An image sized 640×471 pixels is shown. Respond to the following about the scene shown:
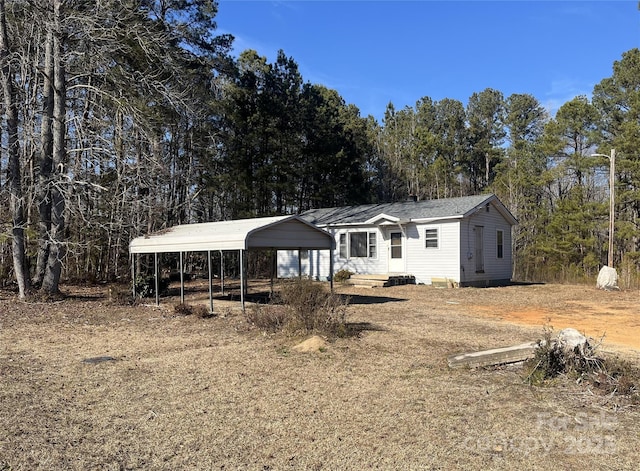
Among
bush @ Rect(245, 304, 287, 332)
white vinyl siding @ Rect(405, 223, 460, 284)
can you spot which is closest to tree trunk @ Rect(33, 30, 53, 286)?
bush @ Rect(245, 304, 287, 332)

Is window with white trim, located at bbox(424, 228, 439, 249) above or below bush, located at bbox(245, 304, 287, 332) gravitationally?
above

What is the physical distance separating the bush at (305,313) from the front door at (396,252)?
1237 cm

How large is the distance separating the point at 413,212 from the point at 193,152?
40.5ft

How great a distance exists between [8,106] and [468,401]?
605 inches

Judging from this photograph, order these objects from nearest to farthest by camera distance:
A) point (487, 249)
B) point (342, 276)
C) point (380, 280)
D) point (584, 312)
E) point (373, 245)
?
point (584, 312) < point (380, 280) < point (487, 249) < point (342, 276) < point (373, 245)

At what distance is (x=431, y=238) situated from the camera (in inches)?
806

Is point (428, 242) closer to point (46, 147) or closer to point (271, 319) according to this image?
point (271, 319)

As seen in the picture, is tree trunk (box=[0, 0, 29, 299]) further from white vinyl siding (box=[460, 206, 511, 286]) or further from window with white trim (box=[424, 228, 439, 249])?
white vinyl siding (box=[460, 206, 511, 286])

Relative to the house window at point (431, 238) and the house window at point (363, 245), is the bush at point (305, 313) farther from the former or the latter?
the house window at point (363, 245)

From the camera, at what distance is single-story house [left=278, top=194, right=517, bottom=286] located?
19.8 metres

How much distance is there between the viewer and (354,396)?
5.39 metres

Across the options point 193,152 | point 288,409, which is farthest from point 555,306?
point 193,152

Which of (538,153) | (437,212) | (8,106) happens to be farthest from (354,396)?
(538,153)

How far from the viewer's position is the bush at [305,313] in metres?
8.38
